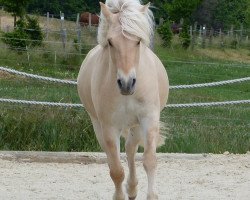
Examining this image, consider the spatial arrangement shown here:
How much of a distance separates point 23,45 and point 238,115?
923cm

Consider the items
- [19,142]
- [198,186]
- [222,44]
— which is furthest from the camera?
[222,44]

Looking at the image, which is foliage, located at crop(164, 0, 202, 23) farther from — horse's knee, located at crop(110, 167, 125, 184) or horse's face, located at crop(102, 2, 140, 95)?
horse's face, located at crop(102, 2, 140, 95)

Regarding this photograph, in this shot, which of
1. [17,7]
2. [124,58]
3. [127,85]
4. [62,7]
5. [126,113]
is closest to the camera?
[127,85]

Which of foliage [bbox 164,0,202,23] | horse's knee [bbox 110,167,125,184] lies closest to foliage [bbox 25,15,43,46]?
foliage [bbox 164,0,202,23]

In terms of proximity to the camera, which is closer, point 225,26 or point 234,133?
point 234,133

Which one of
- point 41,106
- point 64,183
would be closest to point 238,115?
point 41,106

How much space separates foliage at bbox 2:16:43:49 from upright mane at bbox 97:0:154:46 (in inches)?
468

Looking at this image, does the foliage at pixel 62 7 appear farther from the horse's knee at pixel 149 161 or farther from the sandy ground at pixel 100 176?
the horse's knee at pixel 149 161

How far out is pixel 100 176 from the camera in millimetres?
6547

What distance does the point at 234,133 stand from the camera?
26.5 ft

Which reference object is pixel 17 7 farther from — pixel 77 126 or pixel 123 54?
pixel 123 54

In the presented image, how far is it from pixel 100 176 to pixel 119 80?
2.64 meters

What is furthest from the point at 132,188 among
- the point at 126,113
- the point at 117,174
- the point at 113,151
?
the point at 126,113

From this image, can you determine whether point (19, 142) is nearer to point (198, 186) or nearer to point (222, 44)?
point (198, 186)
